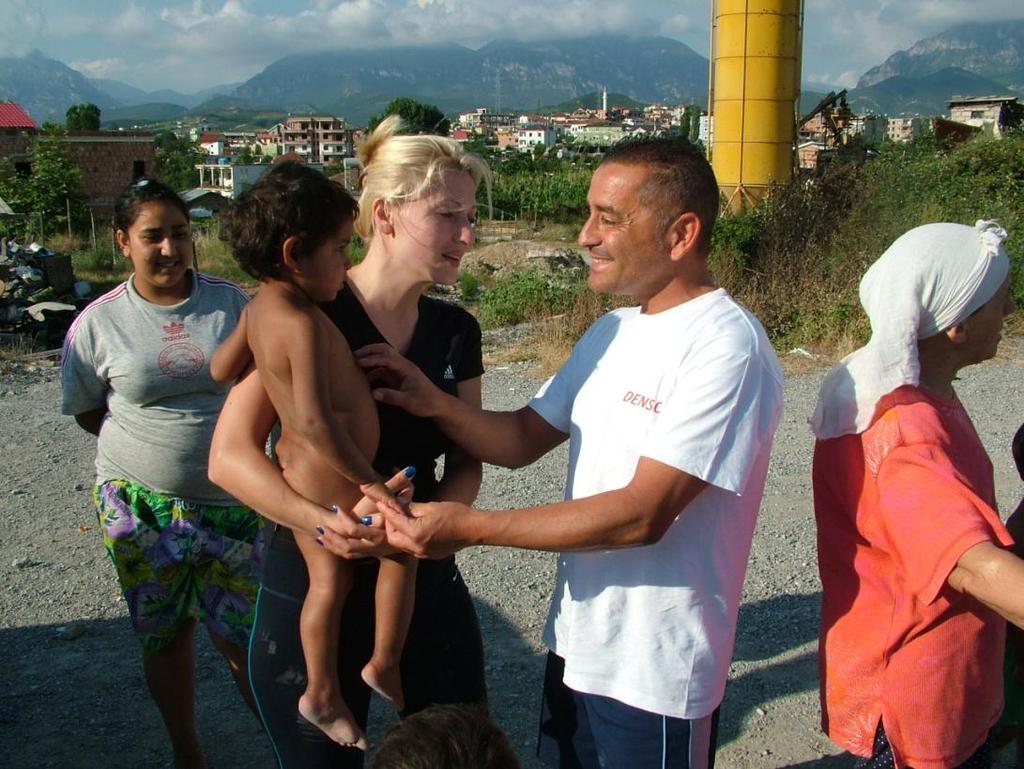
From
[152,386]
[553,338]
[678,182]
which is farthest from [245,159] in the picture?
[678,182]

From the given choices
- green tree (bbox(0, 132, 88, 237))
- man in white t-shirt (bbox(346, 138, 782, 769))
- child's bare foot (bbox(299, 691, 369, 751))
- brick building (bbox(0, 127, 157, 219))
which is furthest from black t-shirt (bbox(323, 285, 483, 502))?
brick building (bbox(0, 127, 157, 219))

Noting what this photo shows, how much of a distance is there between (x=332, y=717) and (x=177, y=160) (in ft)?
291

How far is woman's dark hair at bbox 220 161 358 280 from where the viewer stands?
201 centimetres

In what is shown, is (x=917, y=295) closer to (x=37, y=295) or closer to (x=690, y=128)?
(x=37, y=295)

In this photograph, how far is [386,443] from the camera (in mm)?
2189

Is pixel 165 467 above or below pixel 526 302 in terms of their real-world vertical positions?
above

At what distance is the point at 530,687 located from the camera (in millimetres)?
3664

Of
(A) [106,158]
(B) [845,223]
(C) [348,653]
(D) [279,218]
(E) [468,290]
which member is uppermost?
(A) [106,158]

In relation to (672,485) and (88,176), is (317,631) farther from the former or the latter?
(88,176)

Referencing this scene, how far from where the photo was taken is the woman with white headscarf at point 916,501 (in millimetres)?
1815

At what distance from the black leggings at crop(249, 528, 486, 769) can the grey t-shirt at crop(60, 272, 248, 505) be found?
0.88m

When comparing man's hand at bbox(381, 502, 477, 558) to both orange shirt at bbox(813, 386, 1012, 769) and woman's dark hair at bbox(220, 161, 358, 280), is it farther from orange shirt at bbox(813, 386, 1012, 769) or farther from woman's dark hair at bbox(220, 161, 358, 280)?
orange shirt at bbox(813, 386, 1012, 769)

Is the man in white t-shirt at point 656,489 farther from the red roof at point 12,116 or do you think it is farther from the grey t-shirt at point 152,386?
the red roof at point 12,116

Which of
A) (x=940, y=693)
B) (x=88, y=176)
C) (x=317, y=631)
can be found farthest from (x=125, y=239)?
(x=88, y=176)
